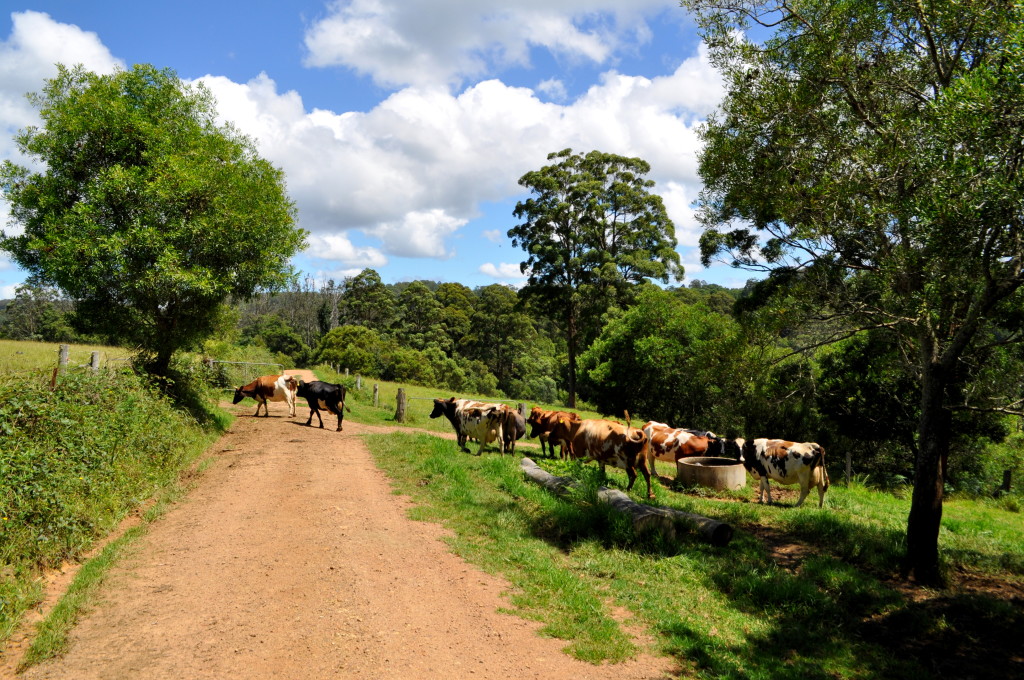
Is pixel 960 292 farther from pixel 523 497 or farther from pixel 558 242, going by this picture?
pixel 558 242

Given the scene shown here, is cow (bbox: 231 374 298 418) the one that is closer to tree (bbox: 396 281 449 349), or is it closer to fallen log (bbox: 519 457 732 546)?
fallen log (bbox: 519 457 732 546)

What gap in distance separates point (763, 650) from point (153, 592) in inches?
260

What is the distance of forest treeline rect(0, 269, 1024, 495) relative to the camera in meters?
10.5

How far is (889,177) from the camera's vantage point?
805 cm

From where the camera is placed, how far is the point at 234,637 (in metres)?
5.40

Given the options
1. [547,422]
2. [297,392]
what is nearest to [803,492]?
[547,422]

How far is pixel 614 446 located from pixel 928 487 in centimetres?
572

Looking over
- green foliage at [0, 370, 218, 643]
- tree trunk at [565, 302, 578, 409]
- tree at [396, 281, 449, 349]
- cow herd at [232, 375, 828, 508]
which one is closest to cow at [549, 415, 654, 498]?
cow herd at [232, 375, 828, 508]

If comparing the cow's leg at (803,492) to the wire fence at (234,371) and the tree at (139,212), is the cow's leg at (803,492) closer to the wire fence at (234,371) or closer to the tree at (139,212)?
the tree at (139,212)

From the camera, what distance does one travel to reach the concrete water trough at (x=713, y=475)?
1323 centimetres

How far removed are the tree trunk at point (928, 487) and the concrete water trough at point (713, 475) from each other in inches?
199

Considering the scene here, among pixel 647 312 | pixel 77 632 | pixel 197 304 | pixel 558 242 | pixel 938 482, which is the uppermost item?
pixel 558 242

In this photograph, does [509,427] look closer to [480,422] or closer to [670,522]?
[480,422]

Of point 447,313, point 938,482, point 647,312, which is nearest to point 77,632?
point 938,482
